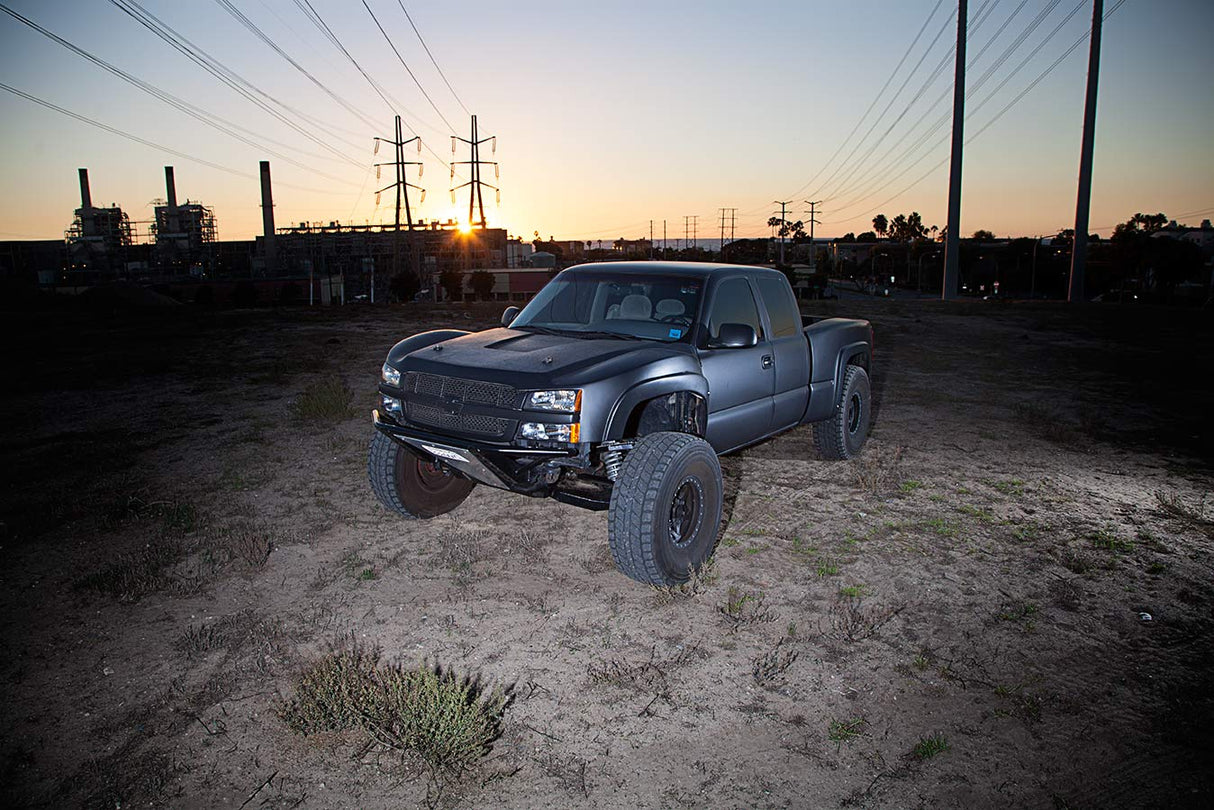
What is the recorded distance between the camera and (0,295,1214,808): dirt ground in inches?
120

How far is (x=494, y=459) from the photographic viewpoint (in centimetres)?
461

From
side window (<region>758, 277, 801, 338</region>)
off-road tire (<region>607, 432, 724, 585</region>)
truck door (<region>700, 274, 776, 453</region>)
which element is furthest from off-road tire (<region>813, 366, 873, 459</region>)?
off-road tire (<region>607, 432, 724, 585</region>)

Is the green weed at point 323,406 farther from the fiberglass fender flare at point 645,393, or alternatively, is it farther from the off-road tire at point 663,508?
the off-road tire at point 663,508

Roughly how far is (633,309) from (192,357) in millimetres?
12861

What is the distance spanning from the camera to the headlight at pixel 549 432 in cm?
445

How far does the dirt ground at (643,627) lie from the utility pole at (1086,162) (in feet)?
117

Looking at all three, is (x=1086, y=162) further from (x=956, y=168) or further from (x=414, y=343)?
A: (x=414, y=343)

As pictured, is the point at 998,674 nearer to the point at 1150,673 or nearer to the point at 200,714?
the point at 1150,673

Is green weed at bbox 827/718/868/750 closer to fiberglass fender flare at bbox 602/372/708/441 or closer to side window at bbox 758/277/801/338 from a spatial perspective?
fiberglass fender flare at bbox 602/372/708/441

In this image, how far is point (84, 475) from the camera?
7.28 meters

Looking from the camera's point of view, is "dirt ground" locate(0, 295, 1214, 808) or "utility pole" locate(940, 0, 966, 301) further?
"utility pole" locate(940, 0, 966, 301)

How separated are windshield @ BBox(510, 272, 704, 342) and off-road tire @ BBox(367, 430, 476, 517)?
137cm

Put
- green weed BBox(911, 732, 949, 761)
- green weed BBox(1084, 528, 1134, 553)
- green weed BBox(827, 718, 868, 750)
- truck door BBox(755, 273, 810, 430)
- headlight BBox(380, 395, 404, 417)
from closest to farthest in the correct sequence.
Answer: green weed BBox(911, 732, 949, 761) → green weed BBox(827, 718, 868, 750) → headlight BBox(380, 395, 404, 417) → green weed BBox(1084, 528, 1134, 553) → truck door BBox(755, 273, 810, 430)

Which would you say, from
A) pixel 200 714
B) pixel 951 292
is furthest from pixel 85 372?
pixel 951 292
